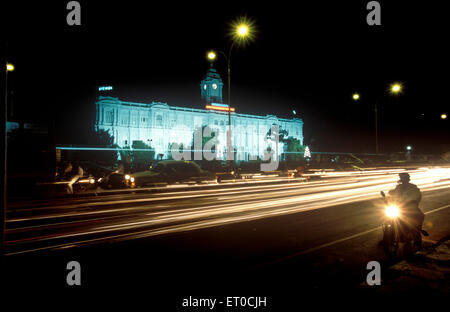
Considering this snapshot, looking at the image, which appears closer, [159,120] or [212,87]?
[159,120]

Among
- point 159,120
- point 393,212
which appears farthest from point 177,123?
point 393,212

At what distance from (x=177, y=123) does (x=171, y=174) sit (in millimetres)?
80205

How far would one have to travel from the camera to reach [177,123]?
9800 centimetres

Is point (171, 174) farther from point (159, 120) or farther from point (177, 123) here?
point (177, 123)

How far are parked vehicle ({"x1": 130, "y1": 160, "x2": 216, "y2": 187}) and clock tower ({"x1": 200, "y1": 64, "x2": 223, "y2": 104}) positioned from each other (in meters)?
84.1

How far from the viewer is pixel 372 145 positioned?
7012 cm

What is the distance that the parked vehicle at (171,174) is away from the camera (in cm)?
1828

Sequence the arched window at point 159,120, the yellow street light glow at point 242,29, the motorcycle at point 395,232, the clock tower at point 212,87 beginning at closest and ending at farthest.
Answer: the motorcycle at point 395,232 < the yellow street light glow at point 242,29 < the arched window at point 159,120 < the clock tower at point 212,87

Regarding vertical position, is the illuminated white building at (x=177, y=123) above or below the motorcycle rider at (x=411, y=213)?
above

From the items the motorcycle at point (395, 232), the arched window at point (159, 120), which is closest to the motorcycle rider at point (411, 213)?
the motorcycle at point (395, 232)

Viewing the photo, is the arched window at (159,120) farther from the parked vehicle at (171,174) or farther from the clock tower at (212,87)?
the parked vehicle at (171,174)

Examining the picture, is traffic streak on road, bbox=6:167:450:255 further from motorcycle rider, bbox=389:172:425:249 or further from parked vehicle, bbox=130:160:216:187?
parked vehicle, bbox=130:160:216:187

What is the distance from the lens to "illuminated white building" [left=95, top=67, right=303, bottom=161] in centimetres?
8700
